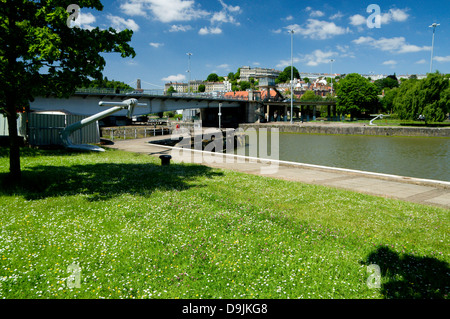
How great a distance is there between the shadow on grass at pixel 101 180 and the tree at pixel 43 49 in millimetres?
1175

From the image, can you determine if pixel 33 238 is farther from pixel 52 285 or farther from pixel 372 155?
pixel 372 155

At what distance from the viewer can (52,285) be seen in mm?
5379

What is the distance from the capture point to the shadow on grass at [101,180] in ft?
37.5

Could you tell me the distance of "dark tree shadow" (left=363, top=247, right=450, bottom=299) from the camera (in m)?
5.40

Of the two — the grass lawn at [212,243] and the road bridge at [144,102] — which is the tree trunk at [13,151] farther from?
the road bridge at [144,102]

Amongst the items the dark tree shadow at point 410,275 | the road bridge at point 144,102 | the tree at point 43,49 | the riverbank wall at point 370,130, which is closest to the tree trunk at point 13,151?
the tree at point 43,49

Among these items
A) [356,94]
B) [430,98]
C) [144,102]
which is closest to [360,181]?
[144,102]

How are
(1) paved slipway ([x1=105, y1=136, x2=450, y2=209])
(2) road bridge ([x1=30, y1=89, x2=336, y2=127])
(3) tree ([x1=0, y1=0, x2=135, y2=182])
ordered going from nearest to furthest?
(3) tree ([x1=0, y1=0, x2=135, y2=182]), (1) paved slipway ([x1=105, y1=136, x2=450, y2=209]), (2) road bridge ([x1=30, y1=89, x2=336, y2=127])

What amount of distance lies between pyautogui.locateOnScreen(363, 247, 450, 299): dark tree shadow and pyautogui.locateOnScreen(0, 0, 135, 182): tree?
10.9 metres

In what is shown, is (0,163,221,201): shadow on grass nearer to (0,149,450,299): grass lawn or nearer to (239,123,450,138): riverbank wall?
(0,149,450,299): grass lawn

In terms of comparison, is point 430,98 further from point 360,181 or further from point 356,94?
point 360,181

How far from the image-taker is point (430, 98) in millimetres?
64188

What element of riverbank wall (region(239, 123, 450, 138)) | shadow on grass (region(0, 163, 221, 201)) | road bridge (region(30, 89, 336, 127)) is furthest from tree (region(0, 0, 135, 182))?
riverbank wall (region(239, 123, 450, 138))
